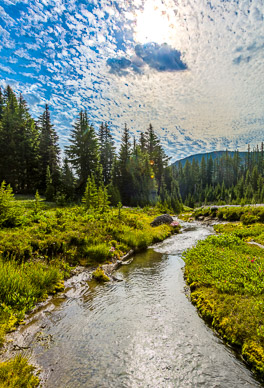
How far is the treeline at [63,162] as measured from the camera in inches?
1292

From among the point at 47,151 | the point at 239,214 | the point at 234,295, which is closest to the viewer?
the point at 234,295

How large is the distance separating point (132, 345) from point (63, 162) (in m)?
39.1

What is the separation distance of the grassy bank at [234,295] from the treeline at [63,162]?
1795 centimetres

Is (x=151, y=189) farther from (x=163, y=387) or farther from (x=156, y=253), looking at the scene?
(x=163, y=387)

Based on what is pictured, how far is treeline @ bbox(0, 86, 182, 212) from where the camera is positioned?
32.8 m

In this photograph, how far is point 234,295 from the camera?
585cm

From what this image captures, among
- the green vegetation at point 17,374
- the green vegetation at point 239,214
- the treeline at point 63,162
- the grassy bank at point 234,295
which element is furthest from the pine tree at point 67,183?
the green vegetation at point 17,374

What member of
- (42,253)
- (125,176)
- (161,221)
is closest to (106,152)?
(125,176)

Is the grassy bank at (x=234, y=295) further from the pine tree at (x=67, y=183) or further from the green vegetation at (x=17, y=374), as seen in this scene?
the pine tree at (x=67, y=183)

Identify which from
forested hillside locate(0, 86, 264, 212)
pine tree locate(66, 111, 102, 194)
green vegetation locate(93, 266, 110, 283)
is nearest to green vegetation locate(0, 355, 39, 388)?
green vegetation locate(93, 266, 110, 283)

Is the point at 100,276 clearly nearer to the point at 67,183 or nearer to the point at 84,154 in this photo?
the point at 67,183

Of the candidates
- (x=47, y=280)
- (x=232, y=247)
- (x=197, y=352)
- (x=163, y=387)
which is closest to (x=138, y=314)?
(x=197, y=352)

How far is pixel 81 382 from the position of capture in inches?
145

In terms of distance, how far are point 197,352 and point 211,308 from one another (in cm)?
163
